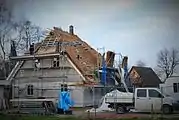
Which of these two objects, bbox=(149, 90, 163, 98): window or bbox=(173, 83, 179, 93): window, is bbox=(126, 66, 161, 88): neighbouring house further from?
bbox=(149, 90, 163, 98): window

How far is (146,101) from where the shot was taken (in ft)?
25.7

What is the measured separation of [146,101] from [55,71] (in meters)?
4.68

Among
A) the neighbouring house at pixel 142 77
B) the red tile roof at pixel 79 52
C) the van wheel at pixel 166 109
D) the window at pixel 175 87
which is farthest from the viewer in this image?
the neighbouring house at pixel 142 77

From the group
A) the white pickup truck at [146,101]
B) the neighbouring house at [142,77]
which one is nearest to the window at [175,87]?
the white pickup truck at [146,101]

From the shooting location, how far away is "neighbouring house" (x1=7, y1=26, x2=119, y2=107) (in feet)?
37.3

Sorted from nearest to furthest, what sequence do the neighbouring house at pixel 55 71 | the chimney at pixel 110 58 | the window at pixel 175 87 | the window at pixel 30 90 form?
the window at pixel 175 87, the neighbouring house at pixel 55 71, the chimney at pixel 110 58, the window at pixel 30 90

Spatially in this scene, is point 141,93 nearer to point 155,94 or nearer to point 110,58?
point 155,94

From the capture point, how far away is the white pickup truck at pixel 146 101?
25.5 feet

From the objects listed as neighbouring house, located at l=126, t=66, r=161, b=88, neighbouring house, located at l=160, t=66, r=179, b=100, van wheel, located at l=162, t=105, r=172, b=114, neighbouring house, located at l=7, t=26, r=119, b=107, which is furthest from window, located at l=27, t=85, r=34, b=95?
van wheel, located at l=162, t=105, r=172, b=114

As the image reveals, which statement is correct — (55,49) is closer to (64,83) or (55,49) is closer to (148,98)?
(64,83)

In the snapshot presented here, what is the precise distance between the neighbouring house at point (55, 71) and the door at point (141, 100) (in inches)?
128

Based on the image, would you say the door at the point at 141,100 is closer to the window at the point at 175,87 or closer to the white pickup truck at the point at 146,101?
the white pickup truck at the point at 146,101

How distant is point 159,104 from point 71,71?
15.0 feet

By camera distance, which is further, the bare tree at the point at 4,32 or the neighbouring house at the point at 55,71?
the neighbouring house at the point at 55,71
